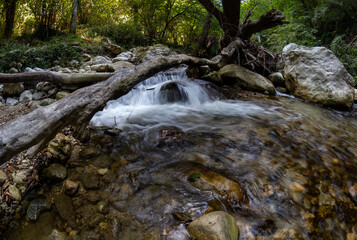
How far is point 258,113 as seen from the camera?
446 cm

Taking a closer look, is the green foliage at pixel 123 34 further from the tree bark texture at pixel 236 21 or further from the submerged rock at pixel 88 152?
the submerged rock at pixel 88 152

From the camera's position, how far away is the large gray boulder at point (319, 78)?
523 centimetres

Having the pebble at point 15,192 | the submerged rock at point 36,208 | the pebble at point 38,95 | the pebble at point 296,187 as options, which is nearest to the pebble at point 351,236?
the pebble at point 296,187

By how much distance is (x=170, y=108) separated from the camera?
15.5 ft

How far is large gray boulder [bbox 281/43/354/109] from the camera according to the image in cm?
523

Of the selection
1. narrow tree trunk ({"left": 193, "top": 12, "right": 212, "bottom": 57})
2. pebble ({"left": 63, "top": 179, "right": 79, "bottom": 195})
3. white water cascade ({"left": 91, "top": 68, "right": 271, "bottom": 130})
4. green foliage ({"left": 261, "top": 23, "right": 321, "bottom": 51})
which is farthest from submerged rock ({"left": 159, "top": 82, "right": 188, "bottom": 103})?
green foliage ({"left": 261, "top": 23, "right": 321, "bottom": 51})

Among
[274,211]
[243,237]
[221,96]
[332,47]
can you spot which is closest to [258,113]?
[221,96]

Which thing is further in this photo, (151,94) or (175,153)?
(151,94)

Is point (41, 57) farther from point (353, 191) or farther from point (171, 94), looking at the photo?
point (353, 191)

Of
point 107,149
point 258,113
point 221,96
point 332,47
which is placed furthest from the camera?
point 332,47

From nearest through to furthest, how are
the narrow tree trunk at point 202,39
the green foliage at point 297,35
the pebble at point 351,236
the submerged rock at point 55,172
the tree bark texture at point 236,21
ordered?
the pebble at point 351,236 < the submerged rock at point 55,172 < the tree bark texture at point 236,21 < the narrow tree trunk at point 202,39 < the green foliage at point 297,35

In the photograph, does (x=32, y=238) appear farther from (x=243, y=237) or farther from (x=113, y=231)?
(x=243, y=237)

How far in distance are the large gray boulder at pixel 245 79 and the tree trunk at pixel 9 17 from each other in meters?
8.76

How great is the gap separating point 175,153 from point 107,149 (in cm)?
100
